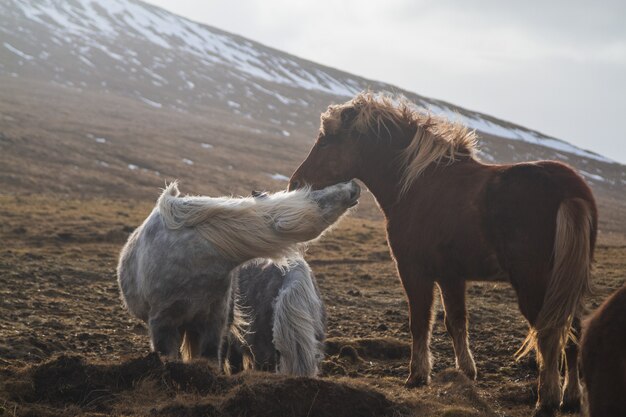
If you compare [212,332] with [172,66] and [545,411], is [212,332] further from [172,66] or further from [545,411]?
[172,66]

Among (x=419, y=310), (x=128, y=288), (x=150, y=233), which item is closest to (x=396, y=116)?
(x=419, y=310)

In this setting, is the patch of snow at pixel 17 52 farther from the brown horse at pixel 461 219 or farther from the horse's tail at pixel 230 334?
the horse's tail at pixel 230 334

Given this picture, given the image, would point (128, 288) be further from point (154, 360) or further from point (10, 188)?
point (10, 188)

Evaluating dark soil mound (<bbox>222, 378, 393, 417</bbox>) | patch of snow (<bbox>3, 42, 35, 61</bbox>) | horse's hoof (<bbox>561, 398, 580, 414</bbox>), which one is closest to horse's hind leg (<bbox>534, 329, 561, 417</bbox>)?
horse's hoof (<bbox>561, 398, 580, 414</bbox>)

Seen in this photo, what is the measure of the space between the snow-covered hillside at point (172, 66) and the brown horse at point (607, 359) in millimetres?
65110

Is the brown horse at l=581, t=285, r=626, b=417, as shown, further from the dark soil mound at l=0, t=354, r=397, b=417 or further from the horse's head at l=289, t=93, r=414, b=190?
the horse's head at l=289, t=93, r=414, b=190

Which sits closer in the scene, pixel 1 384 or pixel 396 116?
pixel 1 384

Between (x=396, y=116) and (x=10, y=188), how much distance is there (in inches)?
1005

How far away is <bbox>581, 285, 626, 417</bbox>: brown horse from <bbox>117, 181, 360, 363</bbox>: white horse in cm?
258

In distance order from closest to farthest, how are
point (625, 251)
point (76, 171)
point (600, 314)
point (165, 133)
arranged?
1. point (600, 314)
2. point (625, 251)
3. point (76, 171)
4. point (165, 133)

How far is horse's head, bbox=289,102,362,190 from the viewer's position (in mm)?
6582

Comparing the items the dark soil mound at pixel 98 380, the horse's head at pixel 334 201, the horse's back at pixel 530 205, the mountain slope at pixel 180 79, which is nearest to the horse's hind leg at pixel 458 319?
the horse's back at pixel 530 205

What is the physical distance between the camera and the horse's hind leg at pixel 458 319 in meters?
5.79

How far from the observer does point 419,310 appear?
230 inches
